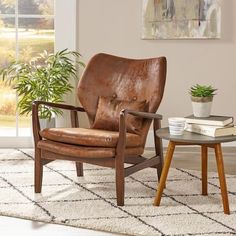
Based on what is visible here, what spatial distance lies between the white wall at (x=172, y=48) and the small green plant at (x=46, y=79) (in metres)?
0.24

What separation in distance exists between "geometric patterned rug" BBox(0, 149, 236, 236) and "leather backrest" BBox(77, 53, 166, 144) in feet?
1.72

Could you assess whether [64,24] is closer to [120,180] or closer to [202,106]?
[202,106]

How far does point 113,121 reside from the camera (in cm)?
438

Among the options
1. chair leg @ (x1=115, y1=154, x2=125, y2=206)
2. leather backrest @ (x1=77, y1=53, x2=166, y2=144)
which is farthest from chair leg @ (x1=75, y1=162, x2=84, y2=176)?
chair leg @ (x1=115, y1=154, x2=125, y2=206)

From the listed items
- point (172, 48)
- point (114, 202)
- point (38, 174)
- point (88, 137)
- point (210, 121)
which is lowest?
point (114, 202)

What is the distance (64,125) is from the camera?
5.88 metres

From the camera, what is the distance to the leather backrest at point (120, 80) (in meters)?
4.39

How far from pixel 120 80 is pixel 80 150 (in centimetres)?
83

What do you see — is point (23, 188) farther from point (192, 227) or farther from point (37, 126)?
point (192, 227)

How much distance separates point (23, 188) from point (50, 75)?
149cm

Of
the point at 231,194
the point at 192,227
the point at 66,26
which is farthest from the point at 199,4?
the point at 192,227

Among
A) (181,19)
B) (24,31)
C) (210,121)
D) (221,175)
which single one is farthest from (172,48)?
(221,175)

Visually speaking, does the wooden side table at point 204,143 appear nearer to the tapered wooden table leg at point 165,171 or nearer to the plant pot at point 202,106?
the tapered wooden table leg at point 165,171

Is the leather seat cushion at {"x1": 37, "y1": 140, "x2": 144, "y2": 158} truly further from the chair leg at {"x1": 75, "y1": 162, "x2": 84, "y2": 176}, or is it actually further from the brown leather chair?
the chair leg at {"x1": 75, "y1": 162, "x2": 84, "y2": 176}
